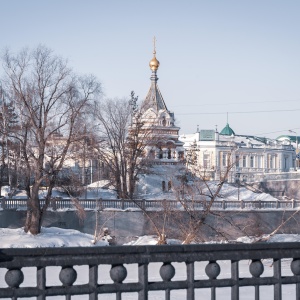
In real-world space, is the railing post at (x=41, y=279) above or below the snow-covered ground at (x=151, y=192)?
above

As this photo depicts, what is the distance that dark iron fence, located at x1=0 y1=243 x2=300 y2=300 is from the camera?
423 cm

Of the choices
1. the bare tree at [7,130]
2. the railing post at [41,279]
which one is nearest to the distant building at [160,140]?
the bare tree at [7,130]

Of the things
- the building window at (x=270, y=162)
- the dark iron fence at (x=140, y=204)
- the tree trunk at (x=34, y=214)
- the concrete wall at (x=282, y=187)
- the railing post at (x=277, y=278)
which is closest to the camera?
the railing post at (x=277, y=278)

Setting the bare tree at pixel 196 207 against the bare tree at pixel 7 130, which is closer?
the bare tree at pixel 196 207

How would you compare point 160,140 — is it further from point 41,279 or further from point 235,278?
point 41,279

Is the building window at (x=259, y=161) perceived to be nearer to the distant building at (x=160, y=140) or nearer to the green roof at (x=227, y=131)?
the green roof at (x=227, y=131)

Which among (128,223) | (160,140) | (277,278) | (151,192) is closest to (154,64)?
(160,140)

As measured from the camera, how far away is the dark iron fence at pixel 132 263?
4230mm

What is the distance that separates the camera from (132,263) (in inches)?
175

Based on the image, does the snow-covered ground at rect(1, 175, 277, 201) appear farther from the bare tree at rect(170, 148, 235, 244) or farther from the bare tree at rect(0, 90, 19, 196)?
the bare tree at rect(170, 148, 235, 244)

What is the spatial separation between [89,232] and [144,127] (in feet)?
40.2

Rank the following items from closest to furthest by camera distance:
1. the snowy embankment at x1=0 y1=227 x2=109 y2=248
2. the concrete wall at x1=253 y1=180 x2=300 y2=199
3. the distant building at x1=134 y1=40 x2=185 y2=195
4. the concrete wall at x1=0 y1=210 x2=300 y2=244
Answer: the snowy embankment at x1=0 y1=227 x2=109 y2=248
the concrete wall at x1=0 y1=210 x2=300 y2=244
the distant building at x1=134 y1=40 x2=185 y2=195
the concrete wall at x1=253 y1=180 x2=300 y2=199

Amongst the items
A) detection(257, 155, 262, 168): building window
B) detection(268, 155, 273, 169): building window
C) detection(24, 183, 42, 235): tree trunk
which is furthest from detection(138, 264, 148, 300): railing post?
detection(268, 155, 273, 169): building window

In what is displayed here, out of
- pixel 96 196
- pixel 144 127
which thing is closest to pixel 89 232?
pixel 96 196
